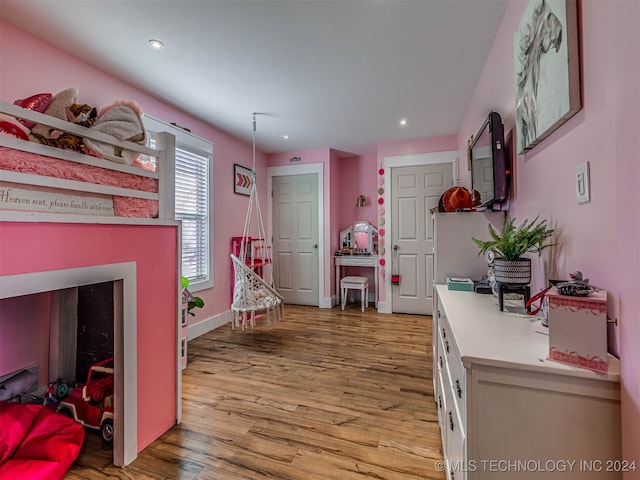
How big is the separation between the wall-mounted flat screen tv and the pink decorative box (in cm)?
104

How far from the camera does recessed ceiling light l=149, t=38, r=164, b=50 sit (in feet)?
6.11

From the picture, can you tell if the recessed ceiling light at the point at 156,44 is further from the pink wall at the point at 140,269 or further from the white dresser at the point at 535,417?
the white dresser at the point at 535,417

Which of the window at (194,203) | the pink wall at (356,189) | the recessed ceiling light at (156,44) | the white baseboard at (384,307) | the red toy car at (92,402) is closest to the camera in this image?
the red toy car at (92,402)

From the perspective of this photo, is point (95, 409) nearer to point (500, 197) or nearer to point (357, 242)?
point (500, 197)

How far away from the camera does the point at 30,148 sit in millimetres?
1043

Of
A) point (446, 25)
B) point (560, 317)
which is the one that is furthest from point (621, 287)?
point (446, 25)

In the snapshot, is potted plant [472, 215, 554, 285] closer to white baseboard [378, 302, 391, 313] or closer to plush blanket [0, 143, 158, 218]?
plush blanket [0, 143, 158, 218]

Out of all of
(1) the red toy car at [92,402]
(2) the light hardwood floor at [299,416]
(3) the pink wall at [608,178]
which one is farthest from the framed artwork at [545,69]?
(1) the red toy car at [92,402]

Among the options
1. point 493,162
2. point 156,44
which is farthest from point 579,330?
point 156,44

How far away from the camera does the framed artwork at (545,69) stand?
0.92m

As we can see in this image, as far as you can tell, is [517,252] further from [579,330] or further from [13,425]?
[13,425]

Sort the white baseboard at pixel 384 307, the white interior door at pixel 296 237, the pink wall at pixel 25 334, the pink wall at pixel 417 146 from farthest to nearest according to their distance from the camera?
the white interior door at pixel 296 237, the white baseboard at pixel 384 307, the pink wall at pixel 417 146, the pink wall at pixel 25 334

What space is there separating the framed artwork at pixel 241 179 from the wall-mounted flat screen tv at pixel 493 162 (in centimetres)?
273

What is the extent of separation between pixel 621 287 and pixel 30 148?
196 cm
